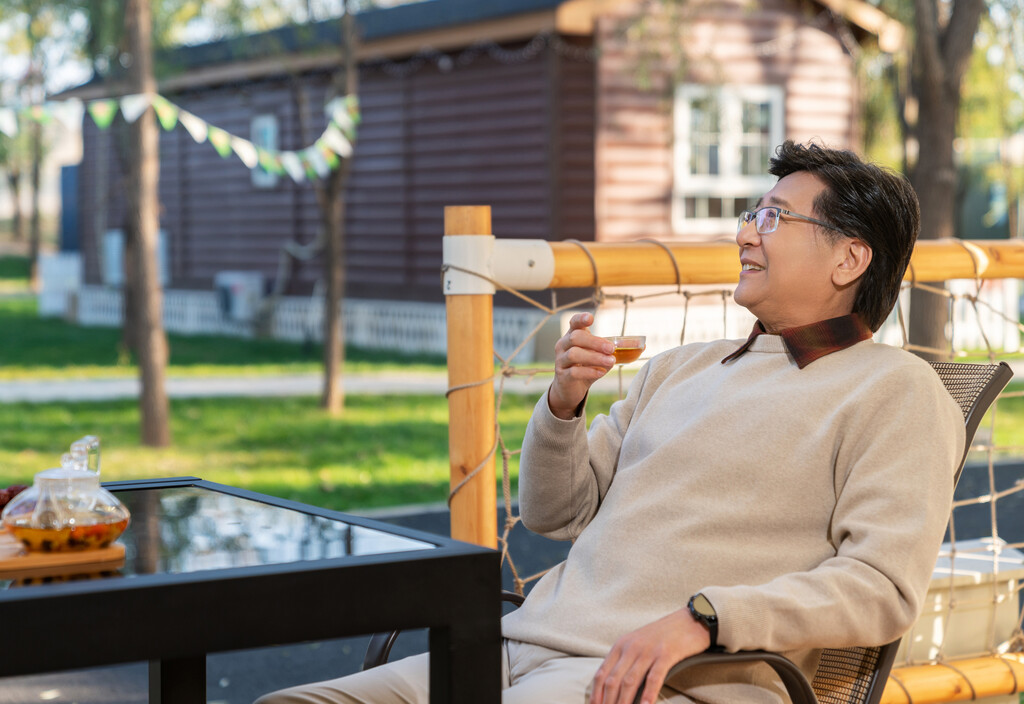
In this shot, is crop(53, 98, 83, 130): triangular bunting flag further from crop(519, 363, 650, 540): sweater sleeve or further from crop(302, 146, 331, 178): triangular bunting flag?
crop(519, 363, 650, 540): sweater sleeve

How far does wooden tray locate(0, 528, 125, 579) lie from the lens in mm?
1602

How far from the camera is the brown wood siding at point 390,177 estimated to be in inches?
533

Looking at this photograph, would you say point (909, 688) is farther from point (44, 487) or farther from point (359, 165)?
point (359, 165)

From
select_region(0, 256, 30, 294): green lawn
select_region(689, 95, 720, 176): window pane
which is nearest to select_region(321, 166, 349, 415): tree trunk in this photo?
select_region(689, 95, 720, 176): window pane

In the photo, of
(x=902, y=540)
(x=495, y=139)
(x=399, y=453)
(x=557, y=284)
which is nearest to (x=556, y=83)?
(x=495, y=139)

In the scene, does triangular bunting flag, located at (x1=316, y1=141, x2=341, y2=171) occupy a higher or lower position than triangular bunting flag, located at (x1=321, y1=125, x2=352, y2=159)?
lower

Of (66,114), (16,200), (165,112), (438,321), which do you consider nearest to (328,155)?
(165,112)

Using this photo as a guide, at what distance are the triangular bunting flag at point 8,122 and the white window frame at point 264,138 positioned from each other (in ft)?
31.8

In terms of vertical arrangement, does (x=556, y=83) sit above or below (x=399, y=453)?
above

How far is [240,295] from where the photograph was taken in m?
17.3

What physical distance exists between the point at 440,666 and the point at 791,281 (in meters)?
1.08

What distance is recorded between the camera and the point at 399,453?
8.24m

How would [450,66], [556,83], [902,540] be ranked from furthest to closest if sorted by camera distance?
[450,66], [556,83], [902,540]

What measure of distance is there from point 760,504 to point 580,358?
400 millimetres
